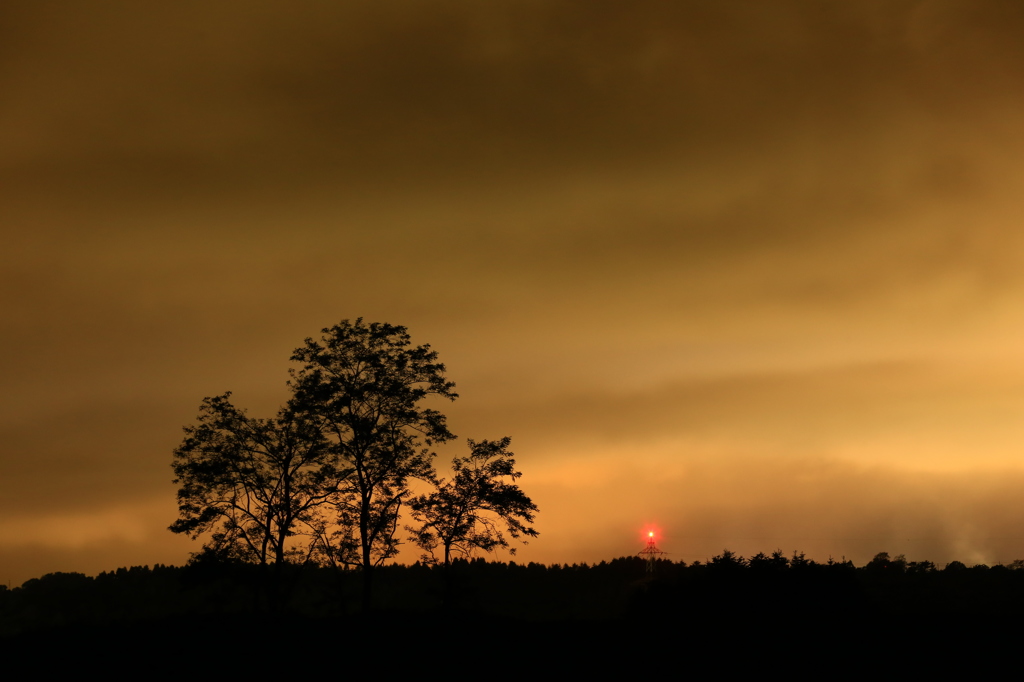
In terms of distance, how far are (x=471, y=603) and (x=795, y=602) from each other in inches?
942

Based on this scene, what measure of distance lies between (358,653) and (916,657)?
3024 cm

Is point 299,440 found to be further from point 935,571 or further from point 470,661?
point 935,571

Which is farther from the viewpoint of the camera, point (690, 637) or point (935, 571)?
point (935, 571)

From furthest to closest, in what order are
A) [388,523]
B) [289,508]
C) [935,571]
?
[935,571], [289,508], [388,523]

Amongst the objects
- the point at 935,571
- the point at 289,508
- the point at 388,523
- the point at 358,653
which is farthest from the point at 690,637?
the point at 935,571

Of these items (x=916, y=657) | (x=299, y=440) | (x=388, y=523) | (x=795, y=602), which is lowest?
(x=916, y=657)

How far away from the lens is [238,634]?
52.6 meters

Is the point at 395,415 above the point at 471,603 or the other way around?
above

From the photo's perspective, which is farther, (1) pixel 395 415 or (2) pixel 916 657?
(1) pixel 395 415

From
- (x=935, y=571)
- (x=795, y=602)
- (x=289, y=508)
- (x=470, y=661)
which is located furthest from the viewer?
(x=935, y=571)

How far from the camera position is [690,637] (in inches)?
1922

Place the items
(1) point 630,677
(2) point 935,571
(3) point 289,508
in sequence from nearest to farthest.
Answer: (1) point 630,677 → (3) point 289,508 → (2) point 935,571

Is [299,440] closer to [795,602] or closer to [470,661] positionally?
[470,661]

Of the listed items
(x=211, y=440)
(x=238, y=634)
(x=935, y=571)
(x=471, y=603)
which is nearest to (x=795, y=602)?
(x=471, y=603)
